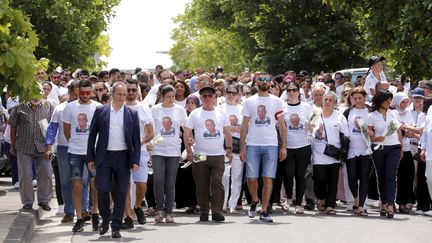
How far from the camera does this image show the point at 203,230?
48.1 feet

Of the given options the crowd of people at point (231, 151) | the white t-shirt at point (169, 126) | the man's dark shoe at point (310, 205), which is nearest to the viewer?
the crowd of people at point (231, 151)

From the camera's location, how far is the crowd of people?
A: 15133mm

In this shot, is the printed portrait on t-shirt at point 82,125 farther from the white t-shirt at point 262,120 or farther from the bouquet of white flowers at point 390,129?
the bouquet of white flowers at point 390,129

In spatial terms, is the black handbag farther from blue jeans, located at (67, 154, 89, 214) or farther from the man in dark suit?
the man in dark suit

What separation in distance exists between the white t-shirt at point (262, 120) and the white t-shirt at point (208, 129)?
16.4 inches

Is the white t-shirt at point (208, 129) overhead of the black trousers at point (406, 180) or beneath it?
overhead

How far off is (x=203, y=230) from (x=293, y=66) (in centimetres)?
3684

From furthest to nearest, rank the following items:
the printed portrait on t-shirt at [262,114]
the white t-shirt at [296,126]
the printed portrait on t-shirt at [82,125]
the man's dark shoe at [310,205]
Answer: the man's dark shoe at [310,205] < the white t-shirt at [296,126] < the printed portrait on t-shirt at [262,114] < the printed portrait on t-shirt at [82,125]

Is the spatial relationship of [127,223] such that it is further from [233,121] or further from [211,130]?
[233,121]

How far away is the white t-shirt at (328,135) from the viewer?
1730 centimetres

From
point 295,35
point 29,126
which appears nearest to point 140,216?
point 29,126

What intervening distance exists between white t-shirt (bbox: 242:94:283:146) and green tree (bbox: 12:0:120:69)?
69.0 ft

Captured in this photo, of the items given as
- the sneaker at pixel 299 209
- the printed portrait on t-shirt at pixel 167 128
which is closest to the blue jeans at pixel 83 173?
the printed portrait on t-shirt at pixel 167 128

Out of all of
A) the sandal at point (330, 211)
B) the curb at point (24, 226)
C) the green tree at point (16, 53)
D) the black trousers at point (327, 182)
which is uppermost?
the green tree at point (16, 53)
